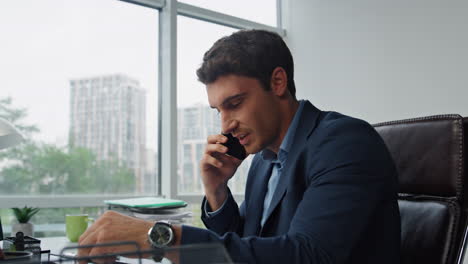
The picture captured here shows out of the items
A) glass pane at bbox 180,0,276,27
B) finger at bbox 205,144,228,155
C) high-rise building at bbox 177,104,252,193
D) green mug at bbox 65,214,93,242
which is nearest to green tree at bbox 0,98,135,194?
high-rise building at bbox 177,104,252,193

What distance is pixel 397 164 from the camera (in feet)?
3.98

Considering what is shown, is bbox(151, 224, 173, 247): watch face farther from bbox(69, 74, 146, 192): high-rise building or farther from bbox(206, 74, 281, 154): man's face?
bbox(69, 74, 146, 192): high-rise building

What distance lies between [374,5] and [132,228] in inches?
101

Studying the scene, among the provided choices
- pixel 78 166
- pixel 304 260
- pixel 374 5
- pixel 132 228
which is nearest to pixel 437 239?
pixel 304 260

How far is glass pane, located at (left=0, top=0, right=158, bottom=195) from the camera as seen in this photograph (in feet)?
7.72

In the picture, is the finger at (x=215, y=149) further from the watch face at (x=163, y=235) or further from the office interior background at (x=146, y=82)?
the office interior background at (x=146, y=82)

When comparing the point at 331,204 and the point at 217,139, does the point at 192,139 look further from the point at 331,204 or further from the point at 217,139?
the point at 331,204

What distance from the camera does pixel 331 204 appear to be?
2.87 feet

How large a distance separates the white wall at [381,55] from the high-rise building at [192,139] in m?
0.82

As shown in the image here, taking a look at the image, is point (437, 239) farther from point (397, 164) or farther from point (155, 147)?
point (155, 147)

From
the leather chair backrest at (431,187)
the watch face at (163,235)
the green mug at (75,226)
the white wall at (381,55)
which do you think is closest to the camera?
the watch face at (163,235)

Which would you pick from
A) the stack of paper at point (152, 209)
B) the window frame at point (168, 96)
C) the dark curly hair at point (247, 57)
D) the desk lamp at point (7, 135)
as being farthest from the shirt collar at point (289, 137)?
the window frame at point (168, 96)

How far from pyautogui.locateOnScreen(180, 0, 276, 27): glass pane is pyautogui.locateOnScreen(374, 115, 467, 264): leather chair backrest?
2236mm

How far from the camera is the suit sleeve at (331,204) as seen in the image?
2.60 feet
